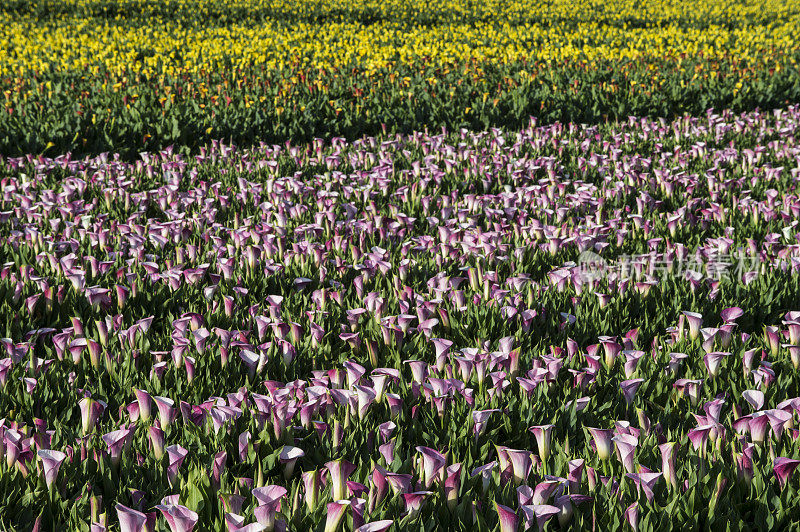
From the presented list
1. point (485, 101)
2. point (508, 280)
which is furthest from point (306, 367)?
point (485, 101)

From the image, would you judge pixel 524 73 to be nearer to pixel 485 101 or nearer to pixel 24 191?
pixel 485 101

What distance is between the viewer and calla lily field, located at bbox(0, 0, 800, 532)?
2.12 meters

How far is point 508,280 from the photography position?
12.5ft

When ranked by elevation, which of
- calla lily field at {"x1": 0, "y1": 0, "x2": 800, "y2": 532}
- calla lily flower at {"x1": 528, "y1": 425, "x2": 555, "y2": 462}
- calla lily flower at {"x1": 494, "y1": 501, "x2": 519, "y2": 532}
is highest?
calla lily flower at {"x1": 494, "y1": 501, "x2": 519, "y2": 532}

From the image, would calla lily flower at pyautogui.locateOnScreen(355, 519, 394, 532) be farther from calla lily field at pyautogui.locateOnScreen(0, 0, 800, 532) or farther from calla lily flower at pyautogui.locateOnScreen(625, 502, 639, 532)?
calla lily flower at pyautogui.locateOnScreen(625, 502, 639, 532)

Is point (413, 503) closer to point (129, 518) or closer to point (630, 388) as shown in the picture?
point (129, 518)

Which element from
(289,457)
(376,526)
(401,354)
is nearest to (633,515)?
(376,526)

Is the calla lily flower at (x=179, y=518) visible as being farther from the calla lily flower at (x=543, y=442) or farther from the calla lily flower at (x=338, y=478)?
the calla lily flower at (x=543, y=442)

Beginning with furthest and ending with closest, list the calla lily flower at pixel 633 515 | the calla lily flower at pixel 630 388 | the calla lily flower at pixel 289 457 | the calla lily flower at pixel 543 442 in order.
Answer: the calla lily flower at pixel 630 388
the calla lily flower at pixel 543 442
the calla lily flower at pixel 289 457
the calla lily flower at pixel 633 515

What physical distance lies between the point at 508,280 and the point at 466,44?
45.4 ft

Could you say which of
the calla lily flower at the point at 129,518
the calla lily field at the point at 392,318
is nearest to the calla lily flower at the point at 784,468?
the calla lily field at the point at 392,318

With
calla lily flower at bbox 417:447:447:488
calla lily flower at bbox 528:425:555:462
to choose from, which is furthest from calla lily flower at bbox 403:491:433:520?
calla lily flower at bbox 528:425:555:462

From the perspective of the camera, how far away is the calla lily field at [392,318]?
2115 mm

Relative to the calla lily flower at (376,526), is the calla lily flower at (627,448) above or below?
below
